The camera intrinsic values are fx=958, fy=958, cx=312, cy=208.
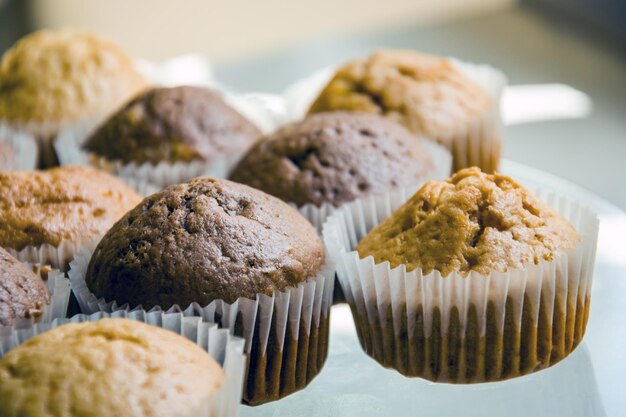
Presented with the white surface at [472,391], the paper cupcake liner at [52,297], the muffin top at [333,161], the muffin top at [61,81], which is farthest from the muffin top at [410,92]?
the paper cupcake liner at [52,297]

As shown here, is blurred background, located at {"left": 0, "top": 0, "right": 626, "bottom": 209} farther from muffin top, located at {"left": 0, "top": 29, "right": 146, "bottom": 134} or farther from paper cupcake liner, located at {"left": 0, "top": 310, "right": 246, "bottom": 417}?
paper cupcake liner, located at {"left": 0, "top": 310, "right": 246, "bottom": 417}

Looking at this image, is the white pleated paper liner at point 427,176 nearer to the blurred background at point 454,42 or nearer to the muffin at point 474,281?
the muffin at point 474,281

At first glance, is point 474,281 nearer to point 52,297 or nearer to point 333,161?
point 333,161

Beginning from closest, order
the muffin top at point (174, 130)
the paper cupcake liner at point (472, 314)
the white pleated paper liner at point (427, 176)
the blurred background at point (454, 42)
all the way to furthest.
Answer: the paper cupcake liner at point (472, 314)
the white pleated paper liner at point (427, 176)
the muffin top at point (174, 130)
the blurred background at point (454, 42)

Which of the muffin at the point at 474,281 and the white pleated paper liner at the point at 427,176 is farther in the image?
the white pleated paper liner at the point at 427,176

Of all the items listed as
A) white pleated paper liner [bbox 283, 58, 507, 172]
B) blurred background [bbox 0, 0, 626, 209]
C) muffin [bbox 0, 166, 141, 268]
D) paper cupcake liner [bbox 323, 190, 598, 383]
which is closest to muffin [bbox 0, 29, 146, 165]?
white pleated paper liner [bbox 283, 58, 507, 172]

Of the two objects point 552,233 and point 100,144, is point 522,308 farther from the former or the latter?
point 100,144
